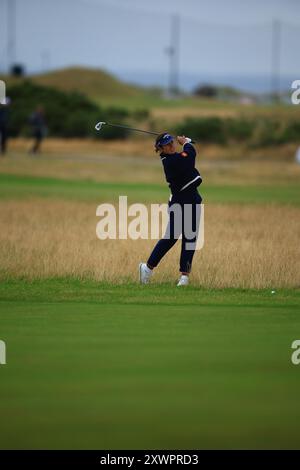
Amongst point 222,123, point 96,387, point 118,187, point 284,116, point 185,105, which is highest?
point 185,105

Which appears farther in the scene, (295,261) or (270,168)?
(270,168)

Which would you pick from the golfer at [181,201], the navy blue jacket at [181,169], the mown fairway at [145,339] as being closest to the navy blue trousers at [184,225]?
the golfer at [181,201]

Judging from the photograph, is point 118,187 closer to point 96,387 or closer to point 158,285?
point 158,285

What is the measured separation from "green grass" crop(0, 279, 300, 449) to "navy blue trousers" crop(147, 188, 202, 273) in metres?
1.36

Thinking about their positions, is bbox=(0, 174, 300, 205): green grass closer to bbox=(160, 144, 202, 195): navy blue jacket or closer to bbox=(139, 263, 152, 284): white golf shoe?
bbox=(139, 263, 152, 284): white golf shoe

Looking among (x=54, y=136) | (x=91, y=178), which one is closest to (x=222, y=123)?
(x=54, y=136)

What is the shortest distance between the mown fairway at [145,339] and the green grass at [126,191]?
303 inches

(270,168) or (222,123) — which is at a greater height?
(222,123)

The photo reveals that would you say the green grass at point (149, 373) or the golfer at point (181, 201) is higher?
the golfer at point (181, 201)

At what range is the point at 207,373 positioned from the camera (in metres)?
10.4

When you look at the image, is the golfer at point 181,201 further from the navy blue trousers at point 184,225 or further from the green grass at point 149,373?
the green grass at point 149,373

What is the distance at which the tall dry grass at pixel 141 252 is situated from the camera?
1752cm
